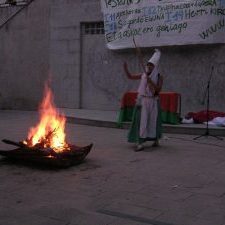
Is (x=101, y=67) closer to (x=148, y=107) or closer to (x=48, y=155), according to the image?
(x=148, y=107)

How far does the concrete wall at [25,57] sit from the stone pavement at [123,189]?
7564mm

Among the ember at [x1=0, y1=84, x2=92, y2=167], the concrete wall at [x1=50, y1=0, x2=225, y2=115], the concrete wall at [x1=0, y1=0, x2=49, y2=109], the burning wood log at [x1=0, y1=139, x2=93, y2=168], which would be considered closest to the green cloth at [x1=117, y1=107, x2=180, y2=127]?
the concrete wall at [x1=50, y1=0, x2=225, y2=115]

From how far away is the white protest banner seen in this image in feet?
43.7

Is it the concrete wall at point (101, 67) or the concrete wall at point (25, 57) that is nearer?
the concrete wall at point (101, 67)

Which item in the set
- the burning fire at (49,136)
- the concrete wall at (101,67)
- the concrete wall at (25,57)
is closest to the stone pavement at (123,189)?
the burning fire at (49,136)

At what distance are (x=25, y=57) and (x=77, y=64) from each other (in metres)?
2.33

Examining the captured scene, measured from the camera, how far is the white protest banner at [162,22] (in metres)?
13.3

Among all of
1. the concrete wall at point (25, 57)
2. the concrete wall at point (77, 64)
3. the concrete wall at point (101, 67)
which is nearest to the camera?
the concrete wall at point (101, 67)

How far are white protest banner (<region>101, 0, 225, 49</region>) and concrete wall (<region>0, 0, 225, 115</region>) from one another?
34 centimetres

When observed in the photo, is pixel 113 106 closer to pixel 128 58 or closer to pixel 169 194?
pixel 128 58

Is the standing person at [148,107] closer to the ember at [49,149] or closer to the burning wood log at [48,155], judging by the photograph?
the ember at [49,149]

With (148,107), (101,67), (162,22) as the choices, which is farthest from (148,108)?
(101,67)

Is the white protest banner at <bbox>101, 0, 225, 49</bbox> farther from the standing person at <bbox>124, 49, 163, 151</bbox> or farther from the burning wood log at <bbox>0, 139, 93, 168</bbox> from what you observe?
the burning wood log at <bbox>0, 139, 93, 168</bbox>

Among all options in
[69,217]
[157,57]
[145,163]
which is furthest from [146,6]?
[69,217]
